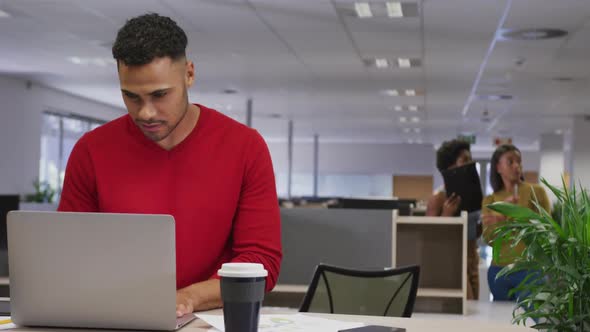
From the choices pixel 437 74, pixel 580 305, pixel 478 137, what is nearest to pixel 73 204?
pixel 580 305

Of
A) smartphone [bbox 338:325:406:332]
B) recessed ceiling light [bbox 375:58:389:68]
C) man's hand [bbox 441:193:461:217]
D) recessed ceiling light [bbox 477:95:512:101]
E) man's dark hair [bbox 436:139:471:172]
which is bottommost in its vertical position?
smartphone [bbox 338:325:406:332]

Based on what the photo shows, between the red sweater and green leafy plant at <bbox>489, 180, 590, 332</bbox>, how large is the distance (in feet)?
1.79

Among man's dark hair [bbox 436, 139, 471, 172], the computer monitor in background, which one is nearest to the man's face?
the computer monitor in background

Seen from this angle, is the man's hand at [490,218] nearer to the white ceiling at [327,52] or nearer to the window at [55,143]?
the white ceiling at [327,52]

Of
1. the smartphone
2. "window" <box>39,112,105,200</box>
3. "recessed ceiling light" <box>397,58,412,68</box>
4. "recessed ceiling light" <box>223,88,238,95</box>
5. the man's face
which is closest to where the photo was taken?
the smartphone

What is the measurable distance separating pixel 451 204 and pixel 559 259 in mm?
3245

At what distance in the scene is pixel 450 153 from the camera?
5.27m

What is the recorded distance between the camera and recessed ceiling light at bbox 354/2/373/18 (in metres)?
6.41

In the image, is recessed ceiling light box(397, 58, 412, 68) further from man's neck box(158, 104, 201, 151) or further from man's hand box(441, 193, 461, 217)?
man's neck box(158, 104, 201, 151)

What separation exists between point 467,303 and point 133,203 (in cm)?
294

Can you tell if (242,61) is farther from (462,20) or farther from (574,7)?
(574,7)

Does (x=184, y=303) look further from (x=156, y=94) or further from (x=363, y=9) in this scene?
(x=363, y=9)

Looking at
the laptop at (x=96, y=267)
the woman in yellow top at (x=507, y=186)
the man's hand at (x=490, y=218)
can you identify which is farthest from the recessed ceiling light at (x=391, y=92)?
the laptop at (x=96, y=267)

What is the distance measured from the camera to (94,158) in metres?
1.73
